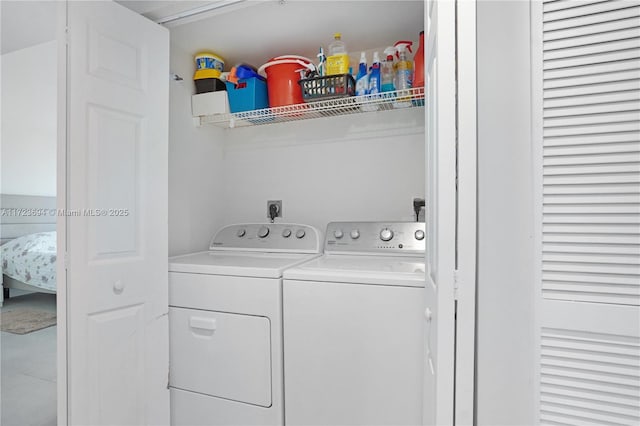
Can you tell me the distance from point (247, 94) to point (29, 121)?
3.60ft

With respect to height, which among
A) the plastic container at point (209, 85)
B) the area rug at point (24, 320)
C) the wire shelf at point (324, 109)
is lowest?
the area rug at point (24, 320)

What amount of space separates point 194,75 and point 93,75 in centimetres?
93

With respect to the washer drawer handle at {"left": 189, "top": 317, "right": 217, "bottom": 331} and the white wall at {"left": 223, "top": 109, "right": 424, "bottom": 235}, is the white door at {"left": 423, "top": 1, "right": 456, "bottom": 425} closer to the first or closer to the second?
the washer drawer handle at {"left": 189, "top": 317, "right": 217, "bottom": 331}

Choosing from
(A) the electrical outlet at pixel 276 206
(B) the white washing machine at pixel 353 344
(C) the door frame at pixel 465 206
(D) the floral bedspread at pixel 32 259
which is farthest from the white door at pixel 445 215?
(A) the electrical outlet at pixel 276 206

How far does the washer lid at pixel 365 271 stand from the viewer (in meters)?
1.38

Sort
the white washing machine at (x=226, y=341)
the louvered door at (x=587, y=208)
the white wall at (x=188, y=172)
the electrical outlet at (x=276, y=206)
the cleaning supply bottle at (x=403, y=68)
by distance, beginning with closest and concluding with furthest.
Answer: the louvered door at (x=587, y=208) → the white washing machine at (x=226, y=341) → the cleaning supply bottle at (x=403, y=68) → the white wall at (x=188, y=172) → the electrical outlet at (x=276, y=206)

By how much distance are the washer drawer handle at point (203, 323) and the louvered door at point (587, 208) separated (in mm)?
1333

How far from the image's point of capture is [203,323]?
5.47ft

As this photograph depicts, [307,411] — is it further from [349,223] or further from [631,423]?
[631,423]

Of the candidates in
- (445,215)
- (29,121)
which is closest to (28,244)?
(29,121)

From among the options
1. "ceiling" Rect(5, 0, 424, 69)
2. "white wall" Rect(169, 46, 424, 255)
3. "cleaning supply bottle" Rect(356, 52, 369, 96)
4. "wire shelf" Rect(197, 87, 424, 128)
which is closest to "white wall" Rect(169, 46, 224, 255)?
"white wall" Rect(169, 46, 424, 255)

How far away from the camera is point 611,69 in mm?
788

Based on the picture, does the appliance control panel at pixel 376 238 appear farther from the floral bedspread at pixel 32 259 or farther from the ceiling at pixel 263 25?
→ the floral bedspread at pixel 32 259

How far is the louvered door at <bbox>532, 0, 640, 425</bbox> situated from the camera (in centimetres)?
78
